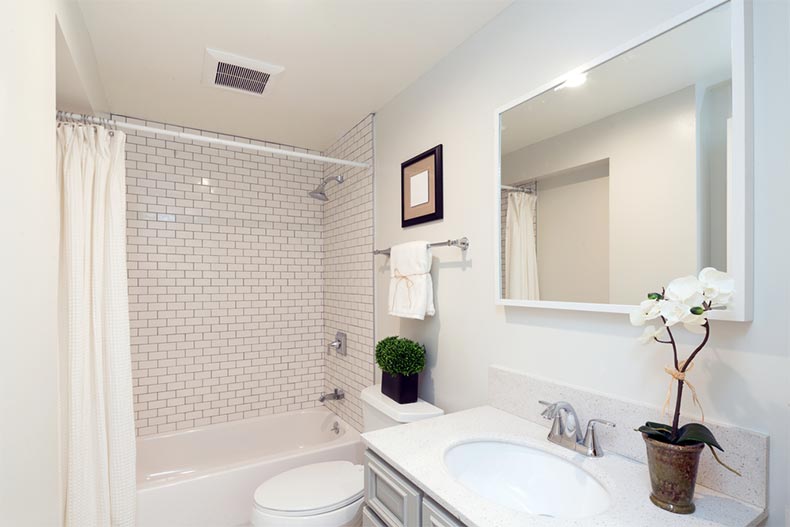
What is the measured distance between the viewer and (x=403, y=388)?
1.87m

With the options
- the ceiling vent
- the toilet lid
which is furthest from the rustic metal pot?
the ceiling vent

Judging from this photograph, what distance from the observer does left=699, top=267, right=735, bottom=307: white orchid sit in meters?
0.86

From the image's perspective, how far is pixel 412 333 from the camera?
209 cm

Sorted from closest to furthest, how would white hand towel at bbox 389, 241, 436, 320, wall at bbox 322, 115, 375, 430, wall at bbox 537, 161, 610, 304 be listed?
wall at bbox 537, 161, 610, 304 → white hand towel at bbox 389, 241, 436, 320 → wall at bbox 322, 115, 375, 430

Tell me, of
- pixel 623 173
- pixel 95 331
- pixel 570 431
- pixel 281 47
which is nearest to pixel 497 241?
pixel 623 173

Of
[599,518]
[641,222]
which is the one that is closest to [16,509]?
[599,518]

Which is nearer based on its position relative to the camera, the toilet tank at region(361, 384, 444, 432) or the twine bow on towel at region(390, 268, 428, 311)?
the toilet tank at region(361, 384, 444, 432)

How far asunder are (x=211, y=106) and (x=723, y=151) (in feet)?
8.28

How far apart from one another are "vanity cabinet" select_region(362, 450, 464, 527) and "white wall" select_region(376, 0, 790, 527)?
59 centimetres

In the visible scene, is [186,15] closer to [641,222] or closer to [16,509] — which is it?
[16,509]

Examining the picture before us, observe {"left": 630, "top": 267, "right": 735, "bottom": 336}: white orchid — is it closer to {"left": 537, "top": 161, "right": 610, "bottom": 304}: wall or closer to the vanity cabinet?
{"left": 537, "top": 161, "right": 610, "bottom": 304}: wall

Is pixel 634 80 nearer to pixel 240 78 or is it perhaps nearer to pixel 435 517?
pixel 435 517

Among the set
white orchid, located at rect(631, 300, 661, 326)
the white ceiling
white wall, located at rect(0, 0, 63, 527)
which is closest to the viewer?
white wall, located at rect(0, 0, 63, 527)

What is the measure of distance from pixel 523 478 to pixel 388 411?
725 mm
